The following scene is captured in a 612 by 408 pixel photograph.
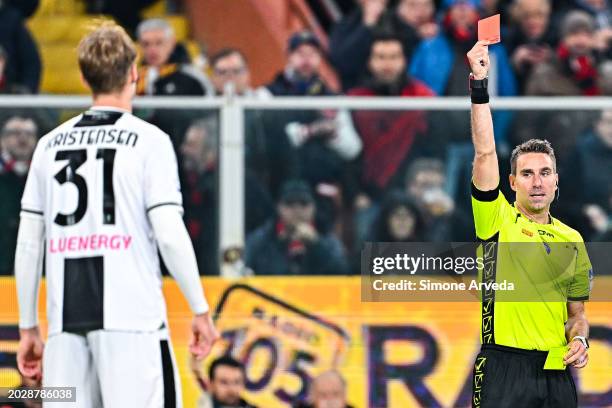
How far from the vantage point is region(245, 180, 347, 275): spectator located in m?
9.34

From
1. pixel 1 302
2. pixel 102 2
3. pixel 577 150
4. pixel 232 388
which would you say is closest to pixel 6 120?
pixel 1 302

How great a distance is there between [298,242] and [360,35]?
3063mm

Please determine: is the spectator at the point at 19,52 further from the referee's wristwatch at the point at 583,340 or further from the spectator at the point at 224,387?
the referee's wristwatch at the point at 583,340

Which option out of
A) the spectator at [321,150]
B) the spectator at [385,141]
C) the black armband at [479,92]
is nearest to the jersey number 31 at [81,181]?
the black armband at [479,92]

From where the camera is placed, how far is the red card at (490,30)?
664 centimetres

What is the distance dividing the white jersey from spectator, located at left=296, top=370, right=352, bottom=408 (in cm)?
269

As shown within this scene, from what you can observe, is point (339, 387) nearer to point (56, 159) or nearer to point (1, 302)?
point (1, 302)

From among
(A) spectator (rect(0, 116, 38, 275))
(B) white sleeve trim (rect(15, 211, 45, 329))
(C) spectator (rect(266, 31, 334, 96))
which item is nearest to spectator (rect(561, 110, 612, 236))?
(C) spectator (rect(266, 31, 334, 96))

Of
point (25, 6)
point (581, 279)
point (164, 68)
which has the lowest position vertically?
A: point (581, 279)

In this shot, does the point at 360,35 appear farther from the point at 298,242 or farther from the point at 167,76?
the point at 298,242

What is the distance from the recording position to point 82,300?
657cm

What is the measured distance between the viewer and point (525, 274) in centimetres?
693

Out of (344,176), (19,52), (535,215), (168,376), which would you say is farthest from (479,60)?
(19,52)

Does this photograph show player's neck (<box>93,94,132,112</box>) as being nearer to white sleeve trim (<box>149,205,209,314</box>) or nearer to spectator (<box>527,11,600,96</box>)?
white sleeve trim (<box>149,205,209,314</box>)
